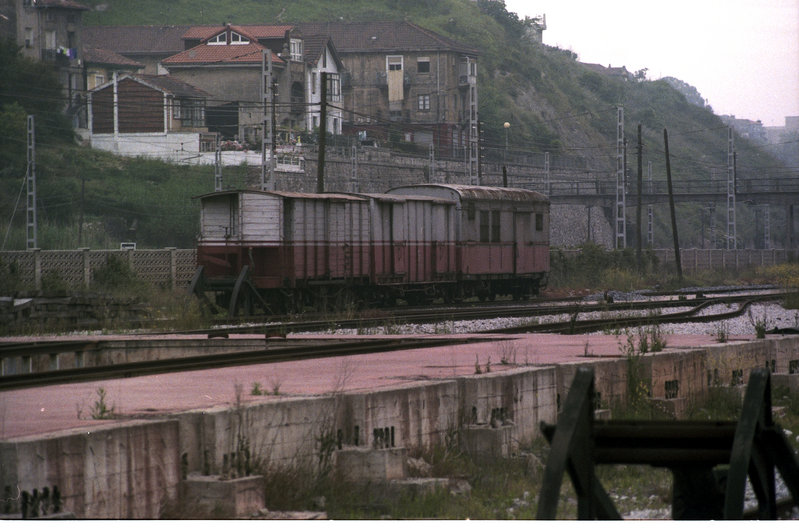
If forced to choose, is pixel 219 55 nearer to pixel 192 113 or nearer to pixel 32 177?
pixel 192 113

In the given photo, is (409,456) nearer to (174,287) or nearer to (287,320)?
(287,320)

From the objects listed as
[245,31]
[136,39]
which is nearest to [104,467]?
[136,39]

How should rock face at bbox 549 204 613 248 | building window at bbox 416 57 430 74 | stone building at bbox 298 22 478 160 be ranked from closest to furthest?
stone building at bbox 298 22 478 160, building window at bbox 416 57 430 74, rock face at bbox 549 204 613 248

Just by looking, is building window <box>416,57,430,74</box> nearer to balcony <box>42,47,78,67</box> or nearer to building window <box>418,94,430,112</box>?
building window <box>418,94,430,112</box>

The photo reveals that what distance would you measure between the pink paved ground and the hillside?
21.2 ft

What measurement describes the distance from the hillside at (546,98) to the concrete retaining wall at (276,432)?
8237 millimetres

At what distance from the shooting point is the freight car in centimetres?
2488

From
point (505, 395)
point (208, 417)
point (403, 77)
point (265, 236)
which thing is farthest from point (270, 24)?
point (208, 417)

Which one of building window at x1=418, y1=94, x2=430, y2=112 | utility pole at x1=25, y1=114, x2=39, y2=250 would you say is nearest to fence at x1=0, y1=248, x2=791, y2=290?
utility pole at x1=25, y1=114, x2=39, y2=250

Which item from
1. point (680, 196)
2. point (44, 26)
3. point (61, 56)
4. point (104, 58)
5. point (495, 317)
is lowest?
point (495, 317)

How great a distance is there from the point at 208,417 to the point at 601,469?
3.87 m

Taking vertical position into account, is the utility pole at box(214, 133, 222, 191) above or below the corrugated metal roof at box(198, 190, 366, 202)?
above

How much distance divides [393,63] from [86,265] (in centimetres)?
1562

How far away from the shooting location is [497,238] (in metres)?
32.3
